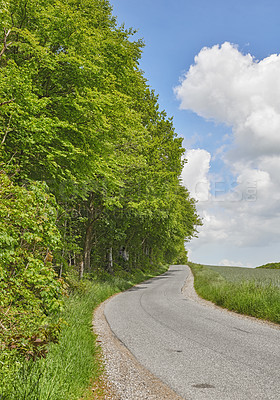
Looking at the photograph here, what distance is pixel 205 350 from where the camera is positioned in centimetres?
759

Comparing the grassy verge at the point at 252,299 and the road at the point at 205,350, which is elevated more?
the grassy verge at the point at 252,299

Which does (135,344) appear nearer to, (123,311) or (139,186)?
(123,311)

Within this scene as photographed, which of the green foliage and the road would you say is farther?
the road

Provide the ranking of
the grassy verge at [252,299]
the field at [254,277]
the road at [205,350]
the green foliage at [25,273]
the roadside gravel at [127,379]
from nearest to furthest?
the green foliage at [25,273] < the roadside gravel at [127,379] < the road at [205,350] < the grassy verge at [252,299] < the field at [254,277]

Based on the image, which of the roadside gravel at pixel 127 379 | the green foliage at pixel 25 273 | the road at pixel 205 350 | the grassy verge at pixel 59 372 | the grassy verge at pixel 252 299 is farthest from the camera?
the grassy verge at pixel 252 299

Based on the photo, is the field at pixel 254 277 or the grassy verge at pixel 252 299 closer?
the grassy verge at pixel 252 299

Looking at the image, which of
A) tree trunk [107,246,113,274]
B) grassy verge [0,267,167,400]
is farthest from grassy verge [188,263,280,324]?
tree trunk [107,246,113,274]

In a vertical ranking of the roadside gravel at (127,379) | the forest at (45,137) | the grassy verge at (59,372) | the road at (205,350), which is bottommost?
the roadside gravel at (127,379)

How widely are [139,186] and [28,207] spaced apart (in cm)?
1669

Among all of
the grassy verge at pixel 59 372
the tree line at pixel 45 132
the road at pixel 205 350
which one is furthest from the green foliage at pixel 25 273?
the road at pixel 205 350

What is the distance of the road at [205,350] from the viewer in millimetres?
5422

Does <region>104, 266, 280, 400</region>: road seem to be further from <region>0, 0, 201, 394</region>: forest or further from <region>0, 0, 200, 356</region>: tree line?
<region>0, 0, 200, 356</region>: tree line

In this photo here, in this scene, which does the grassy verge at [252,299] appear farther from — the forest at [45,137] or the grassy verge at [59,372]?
the forest at [45,137]

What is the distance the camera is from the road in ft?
17.8
